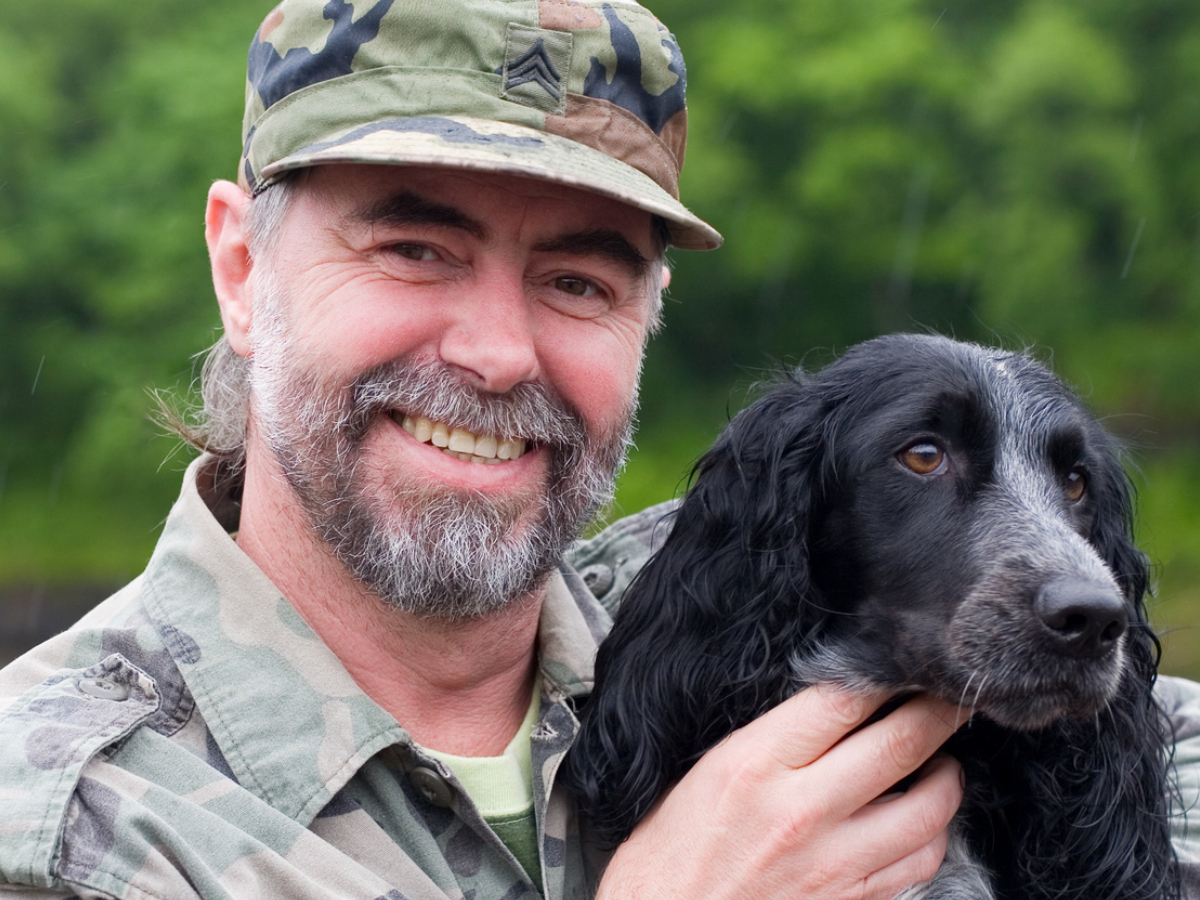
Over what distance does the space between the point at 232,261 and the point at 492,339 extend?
0.74 m

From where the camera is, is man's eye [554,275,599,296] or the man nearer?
the man

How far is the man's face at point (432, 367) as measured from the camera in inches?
103

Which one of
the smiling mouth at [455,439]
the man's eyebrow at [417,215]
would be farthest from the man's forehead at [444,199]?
the smiling mouth at [455,439]

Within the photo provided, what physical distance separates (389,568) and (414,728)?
39 cm

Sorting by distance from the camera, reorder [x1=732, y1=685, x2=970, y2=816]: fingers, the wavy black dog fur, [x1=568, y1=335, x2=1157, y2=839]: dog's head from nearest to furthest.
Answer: [x1=732, y1=685, x2=970, y2=816]: fingers
[x1=568, y1=335, x2=1157, y2=839]: dog's head
the wavy black dog fur

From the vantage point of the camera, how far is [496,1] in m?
2.60

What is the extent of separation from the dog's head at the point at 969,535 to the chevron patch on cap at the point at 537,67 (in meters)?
0.90

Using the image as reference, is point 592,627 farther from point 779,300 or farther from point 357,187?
point 779,300

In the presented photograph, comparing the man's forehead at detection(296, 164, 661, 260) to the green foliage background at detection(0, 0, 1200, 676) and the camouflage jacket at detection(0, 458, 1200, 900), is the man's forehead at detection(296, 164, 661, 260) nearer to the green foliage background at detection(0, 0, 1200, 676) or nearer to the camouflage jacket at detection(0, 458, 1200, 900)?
the camouflage jacket at detection(0, 458, 1200, 900)

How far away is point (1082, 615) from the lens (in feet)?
8.11

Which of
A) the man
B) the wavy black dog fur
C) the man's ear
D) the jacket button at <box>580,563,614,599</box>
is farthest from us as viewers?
the jacket button at <box>580,563,614,599</box>

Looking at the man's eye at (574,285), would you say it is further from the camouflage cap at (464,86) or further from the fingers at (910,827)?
the fingers at (910,827)

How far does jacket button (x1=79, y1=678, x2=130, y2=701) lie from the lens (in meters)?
2.30

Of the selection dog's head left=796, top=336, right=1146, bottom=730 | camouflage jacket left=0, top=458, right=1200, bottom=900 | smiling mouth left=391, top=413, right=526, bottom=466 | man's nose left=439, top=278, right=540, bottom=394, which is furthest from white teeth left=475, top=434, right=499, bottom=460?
dog's head left=796, top=336, right=1146, bottom=730
